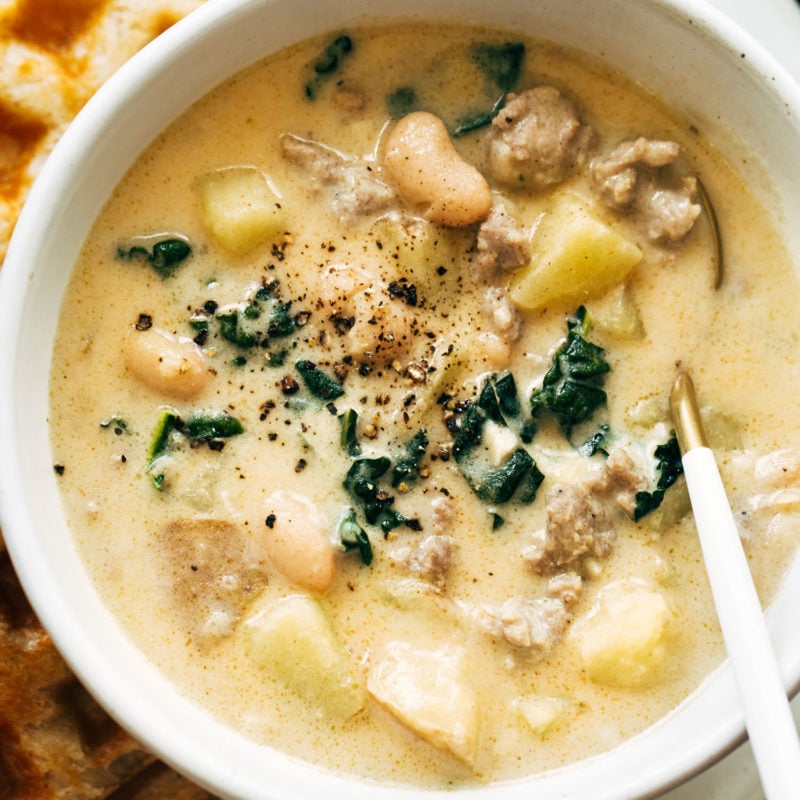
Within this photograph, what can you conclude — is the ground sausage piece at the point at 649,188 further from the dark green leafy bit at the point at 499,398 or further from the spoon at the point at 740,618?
the dark green leafy bit at the point at 499,398

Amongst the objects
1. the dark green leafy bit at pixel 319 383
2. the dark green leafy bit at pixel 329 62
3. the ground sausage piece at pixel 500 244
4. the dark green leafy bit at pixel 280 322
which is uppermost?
the dark green leafy bit at pixel 329 62

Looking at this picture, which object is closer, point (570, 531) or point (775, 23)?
point (570, 531)

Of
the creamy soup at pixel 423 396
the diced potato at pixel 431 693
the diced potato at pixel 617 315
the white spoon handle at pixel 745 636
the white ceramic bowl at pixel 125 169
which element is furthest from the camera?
the diced potato at pixel 617 315

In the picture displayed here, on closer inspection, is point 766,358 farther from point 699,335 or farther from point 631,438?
point 631,438

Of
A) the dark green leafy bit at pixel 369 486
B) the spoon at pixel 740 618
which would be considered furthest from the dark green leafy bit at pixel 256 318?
the spoon at pixel 740 618

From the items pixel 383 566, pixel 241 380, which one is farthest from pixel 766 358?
pixel 241 380

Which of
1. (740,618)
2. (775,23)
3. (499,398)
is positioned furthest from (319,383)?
(775,23)

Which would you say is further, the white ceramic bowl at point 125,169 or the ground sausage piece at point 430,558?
the ground sausage piece at point 430,558

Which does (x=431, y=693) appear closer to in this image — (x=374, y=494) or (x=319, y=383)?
(x=374, y=494)
